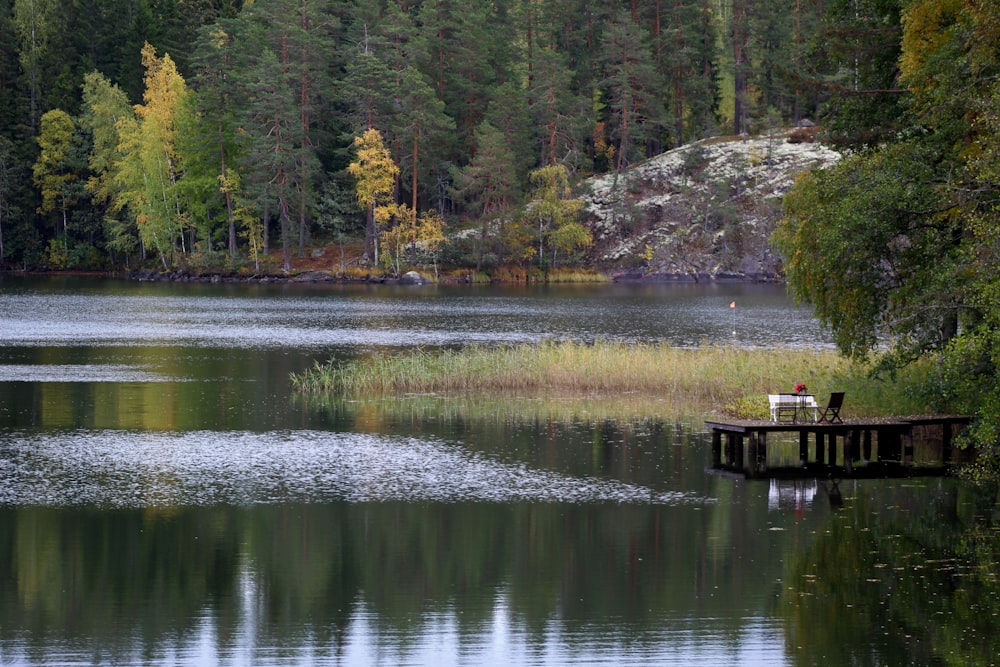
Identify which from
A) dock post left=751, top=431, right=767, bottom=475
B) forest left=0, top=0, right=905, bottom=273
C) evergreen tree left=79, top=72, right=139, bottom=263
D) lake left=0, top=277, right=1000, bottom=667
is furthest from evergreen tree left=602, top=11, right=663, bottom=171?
dock post left=751, top=431, right=767, bottom=475

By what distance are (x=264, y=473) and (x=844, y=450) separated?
472 inches

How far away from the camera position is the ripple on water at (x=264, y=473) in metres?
24.6

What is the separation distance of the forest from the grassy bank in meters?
65.1

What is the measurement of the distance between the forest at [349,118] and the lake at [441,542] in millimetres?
67297

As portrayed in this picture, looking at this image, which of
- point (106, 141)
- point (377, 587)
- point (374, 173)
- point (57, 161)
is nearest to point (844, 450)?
point (377, 587)

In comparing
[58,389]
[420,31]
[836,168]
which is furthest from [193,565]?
[420,31]

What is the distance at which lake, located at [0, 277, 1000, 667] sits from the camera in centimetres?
1620

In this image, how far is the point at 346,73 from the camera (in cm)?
11519

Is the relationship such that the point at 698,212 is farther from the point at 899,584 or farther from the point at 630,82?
the point at 899,584

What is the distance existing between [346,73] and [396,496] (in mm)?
94606

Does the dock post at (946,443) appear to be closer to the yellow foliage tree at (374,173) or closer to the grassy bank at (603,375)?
the grassy bank at (603,375)

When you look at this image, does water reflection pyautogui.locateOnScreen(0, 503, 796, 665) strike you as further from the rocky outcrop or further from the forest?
the rocky outcrop

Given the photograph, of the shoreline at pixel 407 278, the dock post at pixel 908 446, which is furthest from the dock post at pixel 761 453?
the shoreline at pixel 407 278

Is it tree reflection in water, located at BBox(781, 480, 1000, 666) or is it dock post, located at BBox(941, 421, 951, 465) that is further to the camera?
dock post, located at BBox(941, 421, 951, 465)
